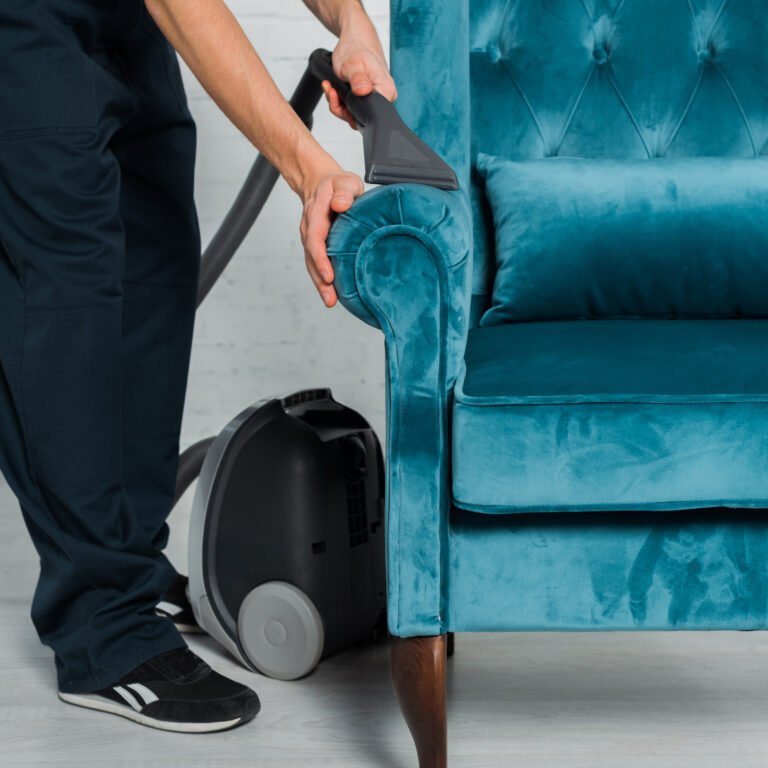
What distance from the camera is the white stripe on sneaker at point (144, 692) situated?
4.76 feet

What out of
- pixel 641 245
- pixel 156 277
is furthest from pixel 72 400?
pixel 641 245

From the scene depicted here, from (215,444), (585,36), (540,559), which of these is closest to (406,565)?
(540,559)

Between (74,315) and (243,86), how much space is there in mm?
379

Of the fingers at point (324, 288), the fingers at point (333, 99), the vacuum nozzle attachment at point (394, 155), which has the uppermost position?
the fingers at point (333, 99)

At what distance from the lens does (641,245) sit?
5.21 feet

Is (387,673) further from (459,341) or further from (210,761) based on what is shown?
(459,341)

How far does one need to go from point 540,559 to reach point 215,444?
0.57m

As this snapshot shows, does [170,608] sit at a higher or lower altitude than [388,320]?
lower

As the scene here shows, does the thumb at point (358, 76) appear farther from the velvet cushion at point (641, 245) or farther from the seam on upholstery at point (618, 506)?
the seam on upholstery at point (618, 506)

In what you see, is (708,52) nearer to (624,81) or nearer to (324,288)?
(624,81)

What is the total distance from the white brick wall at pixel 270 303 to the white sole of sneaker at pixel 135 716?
3.96ft

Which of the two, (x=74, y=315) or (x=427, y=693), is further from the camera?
(x=74, y=315)

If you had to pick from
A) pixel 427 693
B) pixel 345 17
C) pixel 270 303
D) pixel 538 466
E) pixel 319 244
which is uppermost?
pixel 345 17

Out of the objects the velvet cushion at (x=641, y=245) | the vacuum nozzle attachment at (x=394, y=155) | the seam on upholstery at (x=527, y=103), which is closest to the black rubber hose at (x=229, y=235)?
the seam on upholstery at (x=527, y=103)
